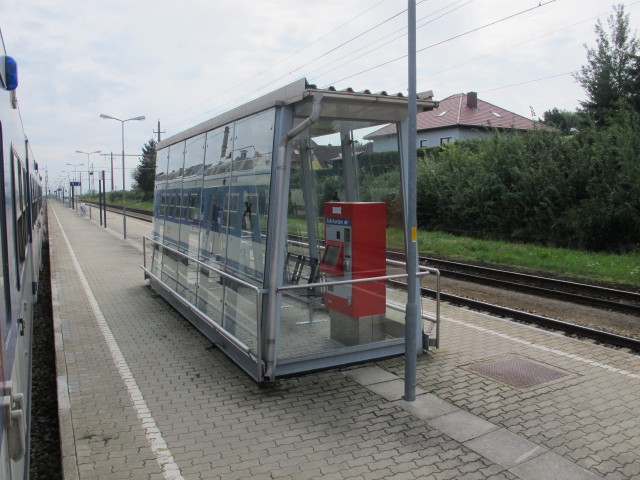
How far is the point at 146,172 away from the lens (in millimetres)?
70500

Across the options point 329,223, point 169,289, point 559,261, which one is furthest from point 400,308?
point 559,261

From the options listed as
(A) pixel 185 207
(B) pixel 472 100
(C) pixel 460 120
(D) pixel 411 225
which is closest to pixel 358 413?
(D) pixel 411 225

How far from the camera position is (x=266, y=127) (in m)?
5.75

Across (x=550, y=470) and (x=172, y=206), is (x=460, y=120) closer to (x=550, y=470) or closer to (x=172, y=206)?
(x=172, y=206)

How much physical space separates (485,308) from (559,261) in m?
6.49

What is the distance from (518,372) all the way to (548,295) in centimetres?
511

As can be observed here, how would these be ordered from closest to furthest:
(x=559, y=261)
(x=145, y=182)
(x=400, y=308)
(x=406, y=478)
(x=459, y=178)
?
(x=406, y=478) → (x=400, y=308) → (x=559, y=261) → (x=459, y=178) → (x=145, y=182)

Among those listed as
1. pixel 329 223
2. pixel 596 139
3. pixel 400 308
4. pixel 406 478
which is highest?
pixel 596 139

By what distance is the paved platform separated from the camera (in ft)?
12.8

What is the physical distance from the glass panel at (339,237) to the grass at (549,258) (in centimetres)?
793

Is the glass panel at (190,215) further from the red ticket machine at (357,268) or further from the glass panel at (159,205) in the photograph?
the red ticket machine at (357,268)

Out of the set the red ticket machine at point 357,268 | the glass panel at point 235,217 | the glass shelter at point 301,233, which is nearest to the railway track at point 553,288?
the glass shelter at point 301,233

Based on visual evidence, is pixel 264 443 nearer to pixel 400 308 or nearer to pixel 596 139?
pixel 400 308

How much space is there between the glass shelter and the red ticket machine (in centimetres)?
1
